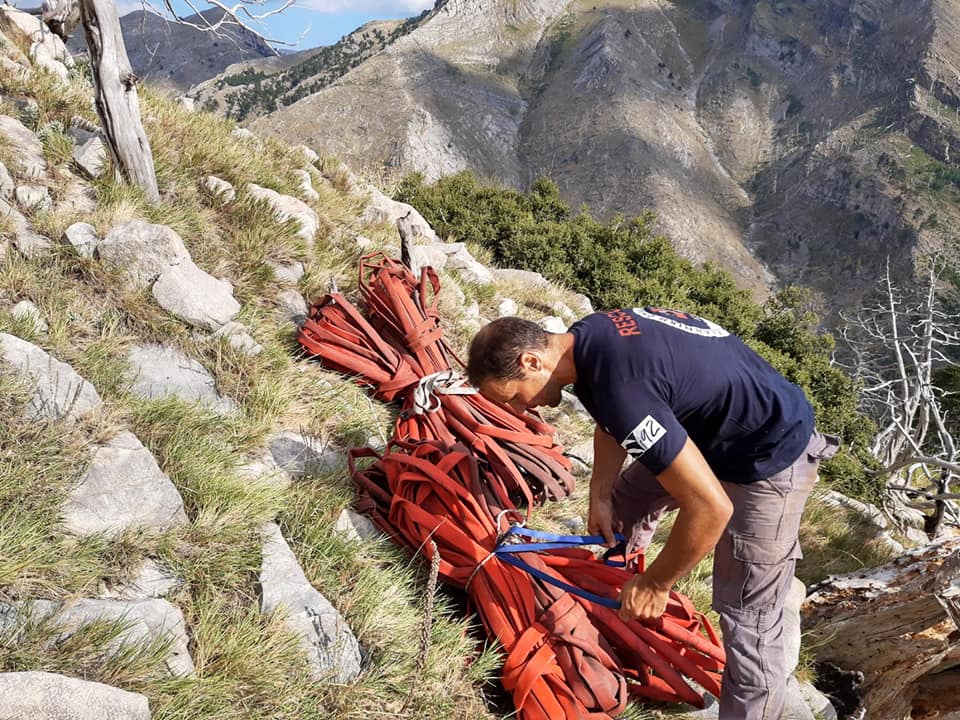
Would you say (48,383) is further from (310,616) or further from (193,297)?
(310,616)

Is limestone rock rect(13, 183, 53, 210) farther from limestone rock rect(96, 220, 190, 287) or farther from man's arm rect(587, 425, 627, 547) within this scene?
man's arm rect(587, 425, 627, 547)

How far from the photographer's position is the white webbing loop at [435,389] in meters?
3.53

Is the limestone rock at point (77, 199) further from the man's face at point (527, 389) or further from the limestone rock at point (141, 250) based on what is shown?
the man's face at point (527, 389)

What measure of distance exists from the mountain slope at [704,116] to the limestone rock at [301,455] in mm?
88118

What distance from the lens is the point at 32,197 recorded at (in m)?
3.72

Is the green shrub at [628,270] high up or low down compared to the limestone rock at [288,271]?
down

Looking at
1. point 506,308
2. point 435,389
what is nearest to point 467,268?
point 506,308

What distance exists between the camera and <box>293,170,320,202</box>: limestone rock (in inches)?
244

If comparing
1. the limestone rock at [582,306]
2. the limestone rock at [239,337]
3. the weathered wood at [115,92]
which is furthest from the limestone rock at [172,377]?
the limestone rock at [582,306]

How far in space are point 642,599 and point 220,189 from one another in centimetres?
434

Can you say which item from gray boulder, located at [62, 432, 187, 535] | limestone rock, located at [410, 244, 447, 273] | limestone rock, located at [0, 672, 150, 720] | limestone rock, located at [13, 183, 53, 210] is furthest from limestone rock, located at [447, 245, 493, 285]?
limestone rock, located at [0, 672, 150, 720]

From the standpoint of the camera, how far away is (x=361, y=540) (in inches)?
103

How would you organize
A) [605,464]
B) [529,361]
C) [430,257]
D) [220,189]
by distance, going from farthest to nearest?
[430,257] < [220,189] < [605,464] < [529,361]

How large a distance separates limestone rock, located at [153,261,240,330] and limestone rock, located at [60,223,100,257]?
450 millimetres
